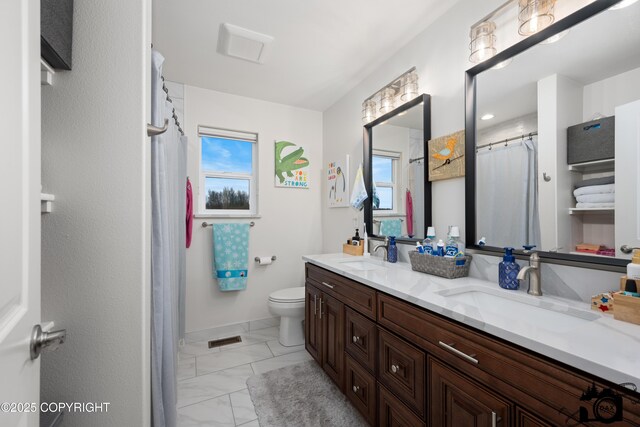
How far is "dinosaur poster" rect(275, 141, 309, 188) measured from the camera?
281cm

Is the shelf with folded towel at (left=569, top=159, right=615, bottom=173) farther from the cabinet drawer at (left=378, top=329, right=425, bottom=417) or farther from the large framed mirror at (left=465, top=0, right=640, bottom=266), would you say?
the cabinet drawer at (left=378, top=329, right=425, bottom=417)

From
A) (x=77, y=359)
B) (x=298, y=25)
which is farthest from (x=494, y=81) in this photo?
(x=77, y=359)

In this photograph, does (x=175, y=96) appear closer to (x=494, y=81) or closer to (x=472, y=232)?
(x=494, y=81)

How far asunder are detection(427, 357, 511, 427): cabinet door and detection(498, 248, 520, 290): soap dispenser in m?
0.53

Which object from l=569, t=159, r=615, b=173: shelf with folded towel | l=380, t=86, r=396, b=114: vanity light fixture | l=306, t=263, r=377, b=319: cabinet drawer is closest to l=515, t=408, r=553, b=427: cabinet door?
l=306, t=263, r=377, b=319: cabinet drawer

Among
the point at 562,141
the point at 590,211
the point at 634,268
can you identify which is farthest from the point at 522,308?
the point at 562,141

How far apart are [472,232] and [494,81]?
796mm

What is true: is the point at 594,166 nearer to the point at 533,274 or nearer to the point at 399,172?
the point at 533,274

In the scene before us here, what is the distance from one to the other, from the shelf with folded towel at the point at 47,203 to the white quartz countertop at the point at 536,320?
1.24m

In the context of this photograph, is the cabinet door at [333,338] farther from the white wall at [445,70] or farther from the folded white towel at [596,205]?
the folded white towel at [596,205]

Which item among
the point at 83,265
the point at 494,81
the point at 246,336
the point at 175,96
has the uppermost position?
the point at 175,96

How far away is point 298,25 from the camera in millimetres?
1702

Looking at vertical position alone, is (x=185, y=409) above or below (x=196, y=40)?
below

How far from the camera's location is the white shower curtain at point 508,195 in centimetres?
118
